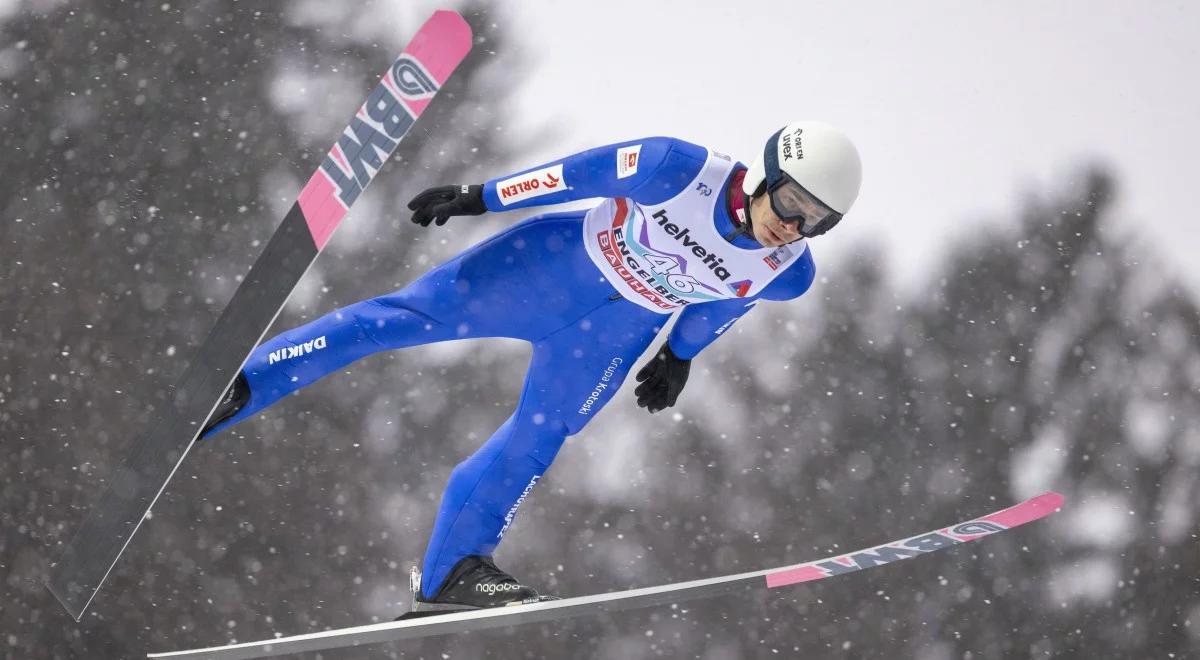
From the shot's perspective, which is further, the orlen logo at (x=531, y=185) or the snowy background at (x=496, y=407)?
the snowy background at (x=496, y=407)

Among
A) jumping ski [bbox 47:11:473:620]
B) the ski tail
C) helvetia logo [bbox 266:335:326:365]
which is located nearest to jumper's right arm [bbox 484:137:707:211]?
jumping ski [bbox 47:11:473:620]

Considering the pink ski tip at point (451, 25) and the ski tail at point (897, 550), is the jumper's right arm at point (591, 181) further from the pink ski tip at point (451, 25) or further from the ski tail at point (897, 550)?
Result: the ski tail at point (897, 550)

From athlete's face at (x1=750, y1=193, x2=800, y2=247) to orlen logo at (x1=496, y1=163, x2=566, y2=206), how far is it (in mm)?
497

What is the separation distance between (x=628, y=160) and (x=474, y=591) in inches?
50.7

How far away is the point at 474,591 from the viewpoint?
3.39 metres

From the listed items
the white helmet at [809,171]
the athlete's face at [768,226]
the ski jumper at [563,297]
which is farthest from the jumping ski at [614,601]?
the white helmet at [809,171]

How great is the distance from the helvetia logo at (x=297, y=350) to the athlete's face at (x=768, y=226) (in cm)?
120

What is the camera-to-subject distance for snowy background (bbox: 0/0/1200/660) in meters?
9.48

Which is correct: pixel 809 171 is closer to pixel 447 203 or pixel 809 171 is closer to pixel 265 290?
pixel 447 203

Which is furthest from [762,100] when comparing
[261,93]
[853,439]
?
[261,93]

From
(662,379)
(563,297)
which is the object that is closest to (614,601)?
(662,379)

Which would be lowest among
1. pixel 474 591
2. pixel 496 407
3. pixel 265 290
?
pixel 496 407

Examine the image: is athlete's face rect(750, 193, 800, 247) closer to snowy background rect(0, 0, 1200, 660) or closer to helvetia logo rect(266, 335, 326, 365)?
helvetia logo rect(266, 335, 326, 365)

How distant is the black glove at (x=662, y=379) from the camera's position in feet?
11.9
